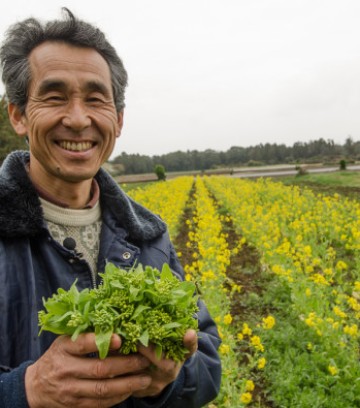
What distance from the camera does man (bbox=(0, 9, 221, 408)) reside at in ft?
4.92

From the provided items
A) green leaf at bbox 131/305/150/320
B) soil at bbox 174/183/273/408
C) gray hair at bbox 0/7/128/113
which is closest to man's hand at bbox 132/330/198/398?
green leaf at bbox 131/305/150/320

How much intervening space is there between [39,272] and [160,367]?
71cm

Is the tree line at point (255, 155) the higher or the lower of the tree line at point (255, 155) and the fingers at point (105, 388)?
the higher

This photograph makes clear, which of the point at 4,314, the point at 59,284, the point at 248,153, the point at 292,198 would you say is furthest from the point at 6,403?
the point at 248,153

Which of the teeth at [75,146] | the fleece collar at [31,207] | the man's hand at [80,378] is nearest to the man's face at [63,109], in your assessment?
the teeth at [75,146]

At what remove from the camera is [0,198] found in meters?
1.63

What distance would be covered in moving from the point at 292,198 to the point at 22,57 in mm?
12469

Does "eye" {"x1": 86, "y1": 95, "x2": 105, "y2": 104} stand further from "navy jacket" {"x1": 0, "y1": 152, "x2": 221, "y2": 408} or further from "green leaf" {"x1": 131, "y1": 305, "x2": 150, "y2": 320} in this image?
"green leaf" {"x1": 131, "y1": 305, "x2": 150, "y2": 320}

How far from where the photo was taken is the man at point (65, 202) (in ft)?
4.92

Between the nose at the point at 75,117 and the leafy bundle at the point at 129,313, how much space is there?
0.83 metres

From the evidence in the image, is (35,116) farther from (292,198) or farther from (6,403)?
(292,198)

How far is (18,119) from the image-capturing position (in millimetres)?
1933

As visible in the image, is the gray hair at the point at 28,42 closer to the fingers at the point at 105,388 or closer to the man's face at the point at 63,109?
the man's face at the point at 63,109

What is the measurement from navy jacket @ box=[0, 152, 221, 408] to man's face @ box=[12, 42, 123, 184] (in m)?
0.14
